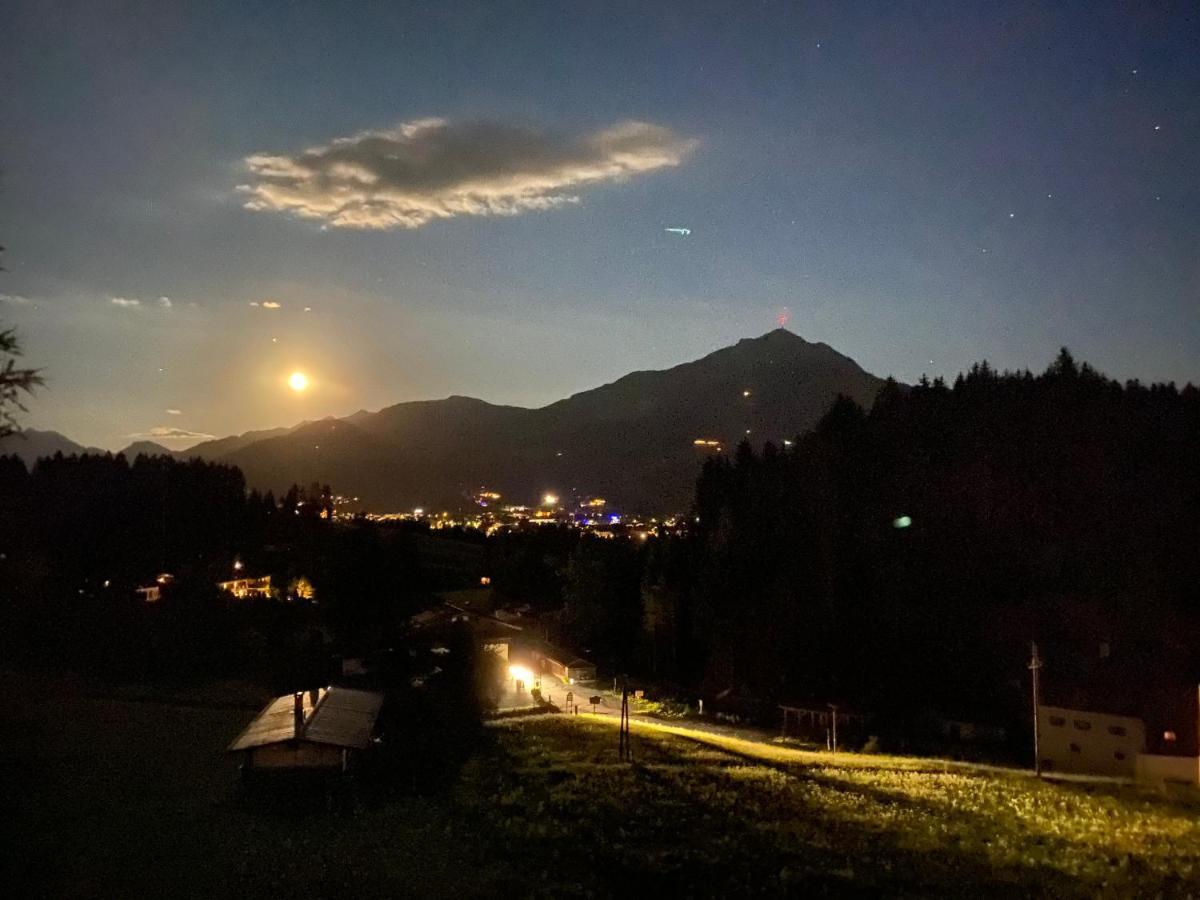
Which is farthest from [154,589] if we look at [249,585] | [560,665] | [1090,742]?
[1090,742]

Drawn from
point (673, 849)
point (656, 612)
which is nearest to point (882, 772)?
point (673, 849)

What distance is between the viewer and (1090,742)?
29.3m

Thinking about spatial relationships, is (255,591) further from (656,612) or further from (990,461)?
(990,461)

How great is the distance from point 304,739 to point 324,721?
186 centimetres

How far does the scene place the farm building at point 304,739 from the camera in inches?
674

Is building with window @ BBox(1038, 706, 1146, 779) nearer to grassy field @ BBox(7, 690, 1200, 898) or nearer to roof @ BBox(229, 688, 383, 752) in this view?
grassy field @ BBox(7, 690, 1200, 898)

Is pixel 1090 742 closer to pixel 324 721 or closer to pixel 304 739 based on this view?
pixel 324 721

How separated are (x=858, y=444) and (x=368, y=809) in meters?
49.3

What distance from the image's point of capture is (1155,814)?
19.3 meters

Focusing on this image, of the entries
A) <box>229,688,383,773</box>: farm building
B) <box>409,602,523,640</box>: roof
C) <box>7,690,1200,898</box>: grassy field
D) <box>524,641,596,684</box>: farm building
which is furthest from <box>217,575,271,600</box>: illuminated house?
<box>229,688,383,773</box>: farm building

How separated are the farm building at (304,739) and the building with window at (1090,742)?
2102 centimetres

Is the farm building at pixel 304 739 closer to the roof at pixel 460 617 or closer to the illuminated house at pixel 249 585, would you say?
the roof at pixel 460 617

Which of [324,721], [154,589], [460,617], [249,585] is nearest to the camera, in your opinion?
[324,721]

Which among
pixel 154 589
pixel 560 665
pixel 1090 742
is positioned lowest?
pixel 560 665
